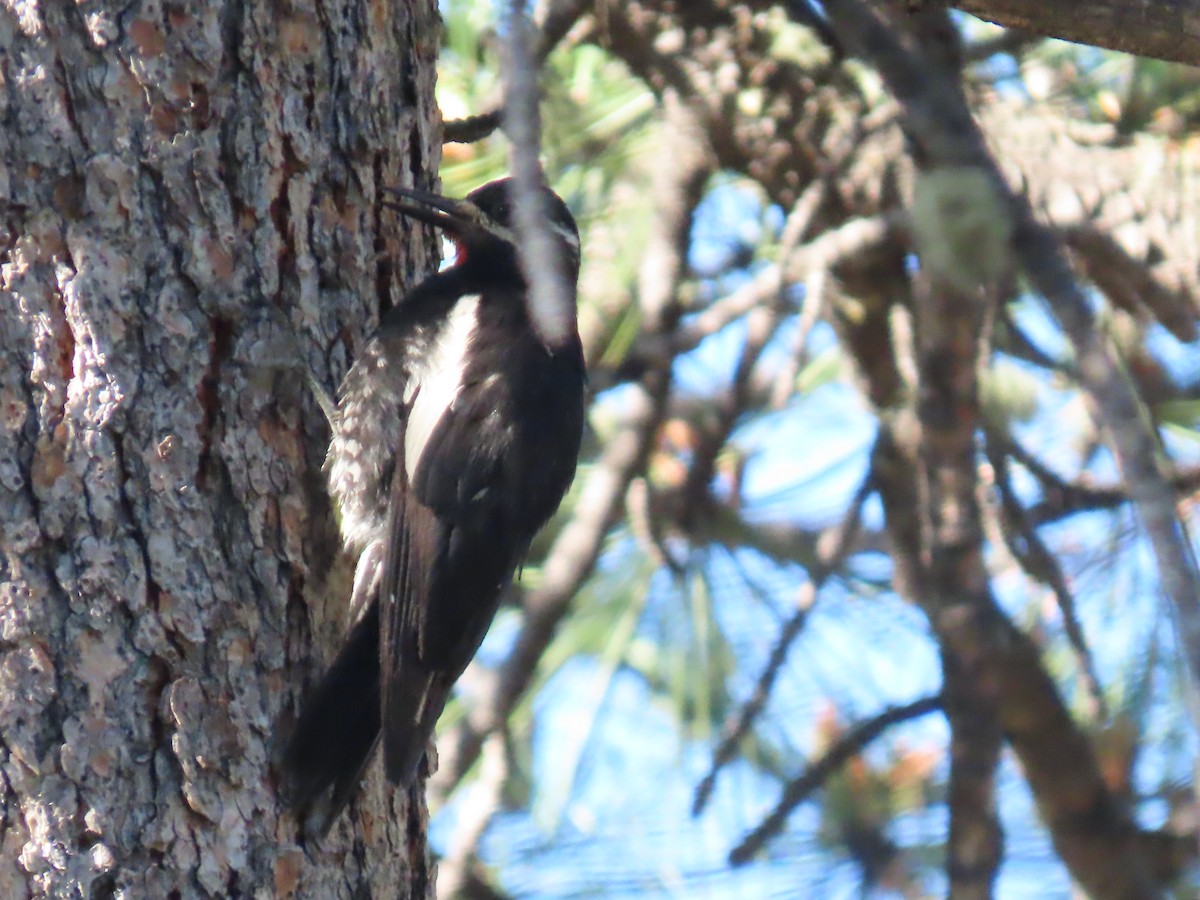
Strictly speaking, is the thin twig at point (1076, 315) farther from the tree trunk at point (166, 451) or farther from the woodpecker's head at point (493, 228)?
the woodpecker's head at point (493, 228)

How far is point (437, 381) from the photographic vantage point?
252 cm

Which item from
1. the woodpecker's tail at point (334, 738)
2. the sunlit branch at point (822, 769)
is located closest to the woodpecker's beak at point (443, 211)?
→ the woodpecker's tail at point (334, 738)

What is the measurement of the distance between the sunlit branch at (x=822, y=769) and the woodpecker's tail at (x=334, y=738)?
94cm

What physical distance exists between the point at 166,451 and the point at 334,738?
0.43m

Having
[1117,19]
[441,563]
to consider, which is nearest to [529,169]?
[1117,19]

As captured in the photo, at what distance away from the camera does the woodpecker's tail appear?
1.99 m

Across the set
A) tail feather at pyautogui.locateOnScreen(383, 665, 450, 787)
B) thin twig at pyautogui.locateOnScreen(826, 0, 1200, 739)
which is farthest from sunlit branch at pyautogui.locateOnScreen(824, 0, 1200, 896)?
tail feather at pyautogui.locateOnScreen(383, 665, 450, 787)

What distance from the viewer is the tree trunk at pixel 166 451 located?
1.87m

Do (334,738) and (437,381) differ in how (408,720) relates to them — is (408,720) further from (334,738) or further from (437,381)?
(437,381)

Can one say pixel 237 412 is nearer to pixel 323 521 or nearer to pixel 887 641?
pixel 323 521

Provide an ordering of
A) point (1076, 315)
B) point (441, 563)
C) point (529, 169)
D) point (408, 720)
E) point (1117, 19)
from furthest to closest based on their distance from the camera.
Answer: point (441, 563) → point (408, 720) → point (1117, 19) → point (1076, 315) → point (529, 169)

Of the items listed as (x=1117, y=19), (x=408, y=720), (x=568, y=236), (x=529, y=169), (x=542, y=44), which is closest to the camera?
(x=529, y=169)

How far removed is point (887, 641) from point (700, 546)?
497mm

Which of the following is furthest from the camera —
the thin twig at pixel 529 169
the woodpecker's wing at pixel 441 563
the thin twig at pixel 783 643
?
the thin twig at pixel 783 643
